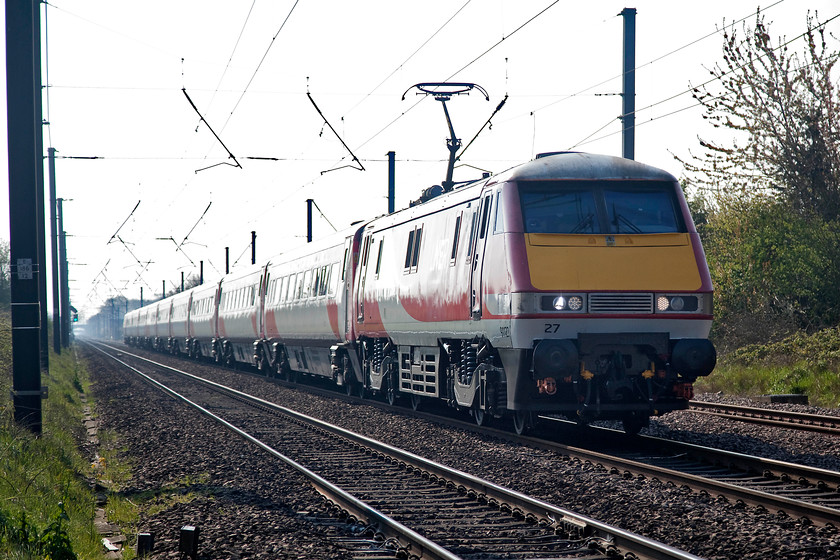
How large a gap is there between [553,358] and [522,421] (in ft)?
5.69

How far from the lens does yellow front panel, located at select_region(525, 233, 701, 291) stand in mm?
10383

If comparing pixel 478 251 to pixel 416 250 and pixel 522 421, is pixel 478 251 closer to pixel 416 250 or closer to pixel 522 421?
pixel 522 421

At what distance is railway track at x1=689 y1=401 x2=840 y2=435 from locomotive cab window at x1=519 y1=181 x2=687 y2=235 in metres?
3.31

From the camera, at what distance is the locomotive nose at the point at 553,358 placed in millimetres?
10133

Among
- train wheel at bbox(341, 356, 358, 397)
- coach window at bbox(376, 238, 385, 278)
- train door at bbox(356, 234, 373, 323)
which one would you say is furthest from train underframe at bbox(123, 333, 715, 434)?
train wheel at bbox(341, 356, 358, 397)

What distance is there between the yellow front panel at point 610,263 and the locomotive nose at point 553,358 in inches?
25.7

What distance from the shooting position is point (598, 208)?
429 inches

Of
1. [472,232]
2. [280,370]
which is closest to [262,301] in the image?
[280,370]

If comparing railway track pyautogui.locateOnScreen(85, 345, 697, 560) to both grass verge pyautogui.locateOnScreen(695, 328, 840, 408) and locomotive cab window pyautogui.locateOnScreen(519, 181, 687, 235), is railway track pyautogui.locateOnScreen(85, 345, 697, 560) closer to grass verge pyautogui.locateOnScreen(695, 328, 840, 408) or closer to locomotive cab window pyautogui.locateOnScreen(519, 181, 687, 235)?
locomotive cab window pyautogui.locateOnScreen(519, 181, 687, 235)

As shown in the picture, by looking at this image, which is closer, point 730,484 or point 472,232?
point 730,484

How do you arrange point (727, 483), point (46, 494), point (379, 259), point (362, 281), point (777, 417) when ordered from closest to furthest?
point (727, 483), point (46, 494), point (777, 417), point (379, 259), point (362, 281)

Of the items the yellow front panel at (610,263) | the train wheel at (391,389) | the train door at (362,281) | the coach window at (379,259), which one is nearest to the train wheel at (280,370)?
the train door at (362,281)

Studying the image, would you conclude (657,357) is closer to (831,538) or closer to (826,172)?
(831,538)

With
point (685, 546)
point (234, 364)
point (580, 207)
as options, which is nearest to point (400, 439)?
point (580, 207)
